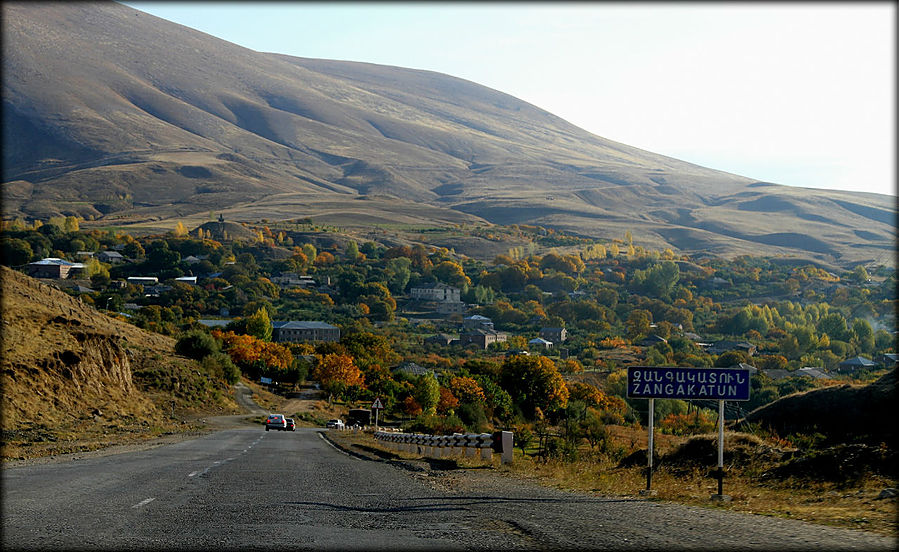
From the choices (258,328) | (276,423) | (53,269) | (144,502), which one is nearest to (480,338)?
(258,328)

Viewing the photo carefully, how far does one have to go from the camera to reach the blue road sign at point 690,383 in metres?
15.4

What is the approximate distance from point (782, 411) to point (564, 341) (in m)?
141

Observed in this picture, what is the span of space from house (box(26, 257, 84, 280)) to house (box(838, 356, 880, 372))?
14652cm

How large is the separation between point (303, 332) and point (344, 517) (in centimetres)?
13873

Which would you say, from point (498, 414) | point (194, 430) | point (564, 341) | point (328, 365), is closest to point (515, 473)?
point (194, 430)

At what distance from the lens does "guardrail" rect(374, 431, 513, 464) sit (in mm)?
22312

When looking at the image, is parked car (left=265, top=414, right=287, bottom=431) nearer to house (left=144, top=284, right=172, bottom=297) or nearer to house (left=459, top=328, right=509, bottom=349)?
house (left=459, top=328, right=509, bottom=349)

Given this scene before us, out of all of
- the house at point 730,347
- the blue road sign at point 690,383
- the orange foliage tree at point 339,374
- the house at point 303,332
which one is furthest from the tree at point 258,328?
the blue road sign at point 690,383

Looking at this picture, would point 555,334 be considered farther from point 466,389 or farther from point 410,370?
point 466,389

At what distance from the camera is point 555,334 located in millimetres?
165250

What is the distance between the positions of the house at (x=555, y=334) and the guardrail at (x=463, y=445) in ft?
442

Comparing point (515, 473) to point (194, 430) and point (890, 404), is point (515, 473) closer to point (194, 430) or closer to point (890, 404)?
point (890, 404)

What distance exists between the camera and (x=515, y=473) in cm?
2023

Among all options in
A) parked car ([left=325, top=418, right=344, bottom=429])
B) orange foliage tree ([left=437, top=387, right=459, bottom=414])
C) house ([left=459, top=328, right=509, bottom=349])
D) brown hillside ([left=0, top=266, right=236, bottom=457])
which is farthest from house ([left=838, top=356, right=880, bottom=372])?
brown hillside ([left=0, top=266, right=236, bottom=457])
